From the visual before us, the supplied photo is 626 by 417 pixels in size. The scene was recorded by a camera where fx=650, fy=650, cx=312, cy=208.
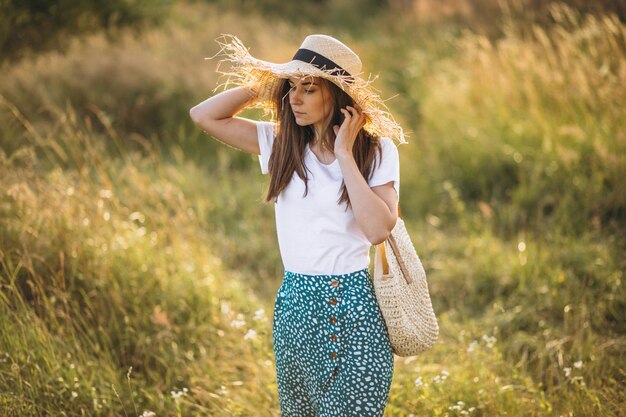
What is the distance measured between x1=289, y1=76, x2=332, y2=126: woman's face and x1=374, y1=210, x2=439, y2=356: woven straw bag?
0.53 m

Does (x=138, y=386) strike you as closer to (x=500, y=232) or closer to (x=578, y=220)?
(x=500, y=232)

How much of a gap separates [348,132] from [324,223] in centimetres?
33

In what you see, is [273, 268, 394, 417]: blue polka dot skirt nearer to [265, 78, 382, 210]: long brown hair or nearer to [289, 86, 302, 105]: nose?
[265, 78, 382, 210]: long brown hair

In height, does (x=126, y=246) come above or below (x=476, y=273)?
above

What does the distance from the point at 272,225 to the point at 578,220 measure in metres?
2.60

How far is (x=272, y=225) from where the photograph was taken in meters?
5.84

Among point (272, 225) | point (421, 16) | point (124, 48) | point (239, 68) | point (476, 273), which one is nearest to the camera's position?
point (239, 68)

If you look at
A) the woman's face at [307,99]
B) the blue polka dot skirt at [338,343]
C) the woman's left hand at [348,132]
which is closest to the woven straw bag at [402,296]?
the blue polka dot skirt at [338,343]

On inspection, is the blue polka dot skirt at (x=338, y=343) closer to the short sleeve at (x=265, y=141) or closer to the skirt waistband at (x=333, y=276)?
the skirt waistband at (x=333, y=276)

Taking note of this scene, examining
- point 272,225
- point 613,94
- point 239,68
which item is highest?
point 239,68

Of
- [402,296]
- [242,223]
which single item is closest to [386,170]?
[402,296]

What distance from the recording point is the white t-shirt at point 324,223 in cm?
233

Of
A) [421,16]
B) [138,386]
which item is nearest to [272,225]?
[138,386]

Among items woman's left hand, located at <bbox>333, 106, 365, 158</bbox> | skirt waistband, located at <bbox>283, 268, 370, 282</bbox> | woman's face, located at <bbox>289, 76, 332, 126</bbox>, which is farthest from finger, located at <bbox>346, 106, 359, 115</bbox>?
skirt waistband, located at <bbox>283, 268, 370, 282</bbox>
